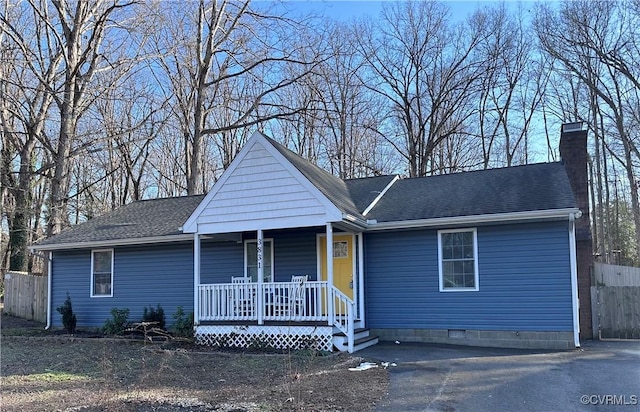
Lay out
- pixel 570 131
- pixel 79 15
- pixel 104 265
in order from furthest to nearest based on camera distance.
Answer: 1. pixel 79 15
2. pixel 104 265
3. pixel 570 131

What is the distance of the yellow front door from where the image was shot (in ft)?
41.0

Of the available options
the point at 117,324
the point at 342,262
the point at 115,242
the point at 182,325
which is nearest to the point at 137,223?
the point at 115,242

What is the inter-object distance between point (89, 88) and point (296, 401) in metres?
20.1

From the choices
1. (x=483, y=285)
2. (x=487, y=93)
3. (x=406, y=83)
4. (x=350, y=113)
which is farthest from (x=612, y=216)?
(x=483, y=285)

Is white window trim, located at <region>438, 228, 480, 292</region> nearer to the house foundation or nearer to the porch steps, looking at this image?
the house foundation

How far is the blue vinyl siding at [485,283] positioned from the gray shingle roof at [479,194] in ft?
1.53

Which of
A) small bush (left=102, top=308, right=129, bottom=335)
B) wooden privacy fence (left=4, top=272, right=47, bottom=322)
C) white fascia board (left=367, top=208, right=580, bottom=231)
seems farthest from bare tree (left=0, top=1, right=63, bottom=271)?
white fascia board (left=367, top=208, right=580, bottom=231)

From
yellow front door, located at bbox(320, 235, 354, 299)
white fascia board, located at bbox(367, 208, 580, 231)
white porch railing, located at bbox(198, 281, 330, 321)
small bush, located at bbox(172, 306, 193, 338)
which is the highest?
white fascia board, located at bbox(367, 208, 580, 231)

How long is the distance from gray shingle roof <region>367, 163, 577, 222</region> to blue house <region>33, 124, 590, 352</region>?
5 centimetres

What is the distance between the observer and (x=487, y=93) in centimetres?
2834

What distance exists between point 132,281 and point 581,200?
40.9ft

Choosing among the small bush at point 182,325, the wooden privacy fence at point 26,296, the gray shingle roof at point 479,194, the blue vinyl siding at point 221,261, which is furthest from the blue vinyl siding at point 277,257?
the wooden privacy fence at point 26,296

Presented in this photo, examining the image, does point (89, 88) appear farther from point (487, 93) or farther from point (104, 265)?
point (487, 93)

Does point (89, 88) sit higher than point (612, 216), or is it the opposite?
point (89, 88)
